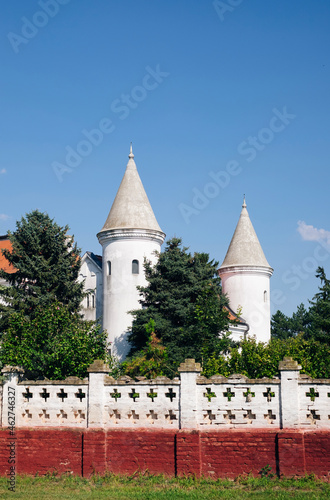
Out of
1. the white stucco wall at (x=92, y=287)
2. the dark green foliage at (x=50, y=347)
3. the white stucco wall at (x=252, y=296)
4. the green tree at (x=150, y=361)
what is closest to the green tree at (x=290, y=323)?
the white stucco wall at (x=252, y=296)

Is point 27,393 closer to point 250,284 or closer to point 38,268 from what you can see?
point 38,268

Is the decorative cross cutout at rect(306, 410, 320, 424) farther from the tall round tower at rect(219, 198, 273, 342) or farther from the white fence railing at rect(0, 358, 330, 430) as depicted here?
the tall round tower at rect(219, 198, 273, 342)

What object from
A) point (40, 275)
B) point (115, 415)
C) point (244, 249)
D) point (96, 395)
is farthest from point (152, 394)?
point (244, 249)

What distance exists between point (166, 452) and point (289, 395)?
2.98 m

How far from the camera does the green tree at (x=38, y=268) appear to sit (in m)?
32.4

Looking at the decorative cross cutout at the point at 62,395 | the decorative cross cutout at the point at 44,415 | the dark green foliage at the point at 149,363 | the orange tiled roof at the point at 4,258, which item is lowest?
the decorative cross cutout at the point at 44,415

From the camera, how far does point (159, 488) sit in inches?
556

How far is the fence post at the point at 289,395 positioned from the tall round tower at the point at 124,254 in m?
20.6

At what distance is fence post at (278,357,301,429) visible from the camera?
14.3 meters

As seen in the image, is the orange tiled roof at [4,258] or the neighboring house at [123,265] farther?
the orange tiled roof at [4,258]

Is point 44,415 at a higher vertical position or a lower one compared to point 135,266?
lower

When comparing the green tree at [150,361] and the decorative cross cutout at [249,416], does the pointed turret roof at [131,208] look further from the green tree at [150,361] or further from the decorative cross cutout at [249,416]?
the decorative cross cutout at [249,416]

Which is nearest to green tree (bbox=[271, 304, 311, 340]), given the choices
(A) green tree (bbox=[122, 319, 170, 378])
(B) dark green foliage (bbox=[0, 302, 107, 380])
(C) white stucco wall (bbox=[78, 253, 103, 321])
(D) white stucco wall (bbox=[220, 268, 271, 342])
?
(D) white stucco wall (bbox=[220, 268, 271, 342])

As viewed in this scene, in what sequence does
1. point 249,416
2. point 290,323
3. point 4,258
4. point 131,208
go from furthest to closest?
1. point 290,323
2. point 4,258
3. point 131,208
4. point 249,416
